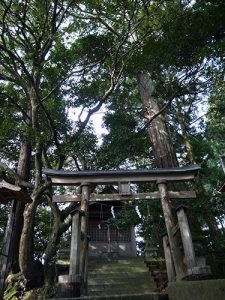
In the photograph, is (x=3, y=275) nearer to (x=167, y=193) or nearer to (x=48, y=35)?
(x=167, y=193)

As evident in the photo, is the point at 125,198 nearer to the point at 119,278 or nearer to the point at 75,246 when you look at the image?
the point at 75,246

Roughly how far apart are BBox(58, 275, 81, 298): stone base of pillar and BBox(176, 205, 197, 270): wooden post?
89.1 inches

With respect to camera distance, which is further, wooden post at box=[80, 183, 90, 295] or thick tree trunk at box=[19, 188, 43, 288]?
thick tree trunk at box=[19, 188, 43, 288]

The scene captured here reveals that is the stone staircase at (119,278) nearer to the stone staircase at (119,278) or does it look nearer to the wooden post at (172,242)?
the stone staircase at (119,278)

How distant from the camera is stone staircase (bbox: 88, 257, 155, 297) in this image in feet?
31.6

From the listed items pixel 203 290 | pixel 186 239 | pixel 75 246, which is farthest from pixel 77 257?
pixel 203 290

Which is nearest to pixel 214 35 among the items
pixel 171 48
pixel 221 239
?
pixel 171 48

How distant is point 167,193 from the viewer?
722 cm

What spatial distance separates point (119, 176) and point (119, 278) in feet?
17.1

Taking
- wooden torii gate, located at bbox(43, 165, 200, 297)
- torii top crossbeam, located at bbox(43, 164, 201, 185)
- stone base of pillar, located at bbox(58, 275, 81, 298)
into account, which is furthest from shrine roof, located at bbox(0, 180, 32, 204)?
stone base of pillar, located at bbox(58, 275, 81, 298)

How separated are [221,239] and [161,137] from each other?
4159mm

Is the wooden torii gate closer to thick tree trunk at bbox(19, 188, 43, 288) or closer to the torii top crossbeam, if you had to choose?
the torii top crossbeam

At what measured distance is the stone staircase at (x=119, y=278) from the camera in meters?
9.62

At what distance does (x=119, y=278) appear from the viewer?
10.7 m
